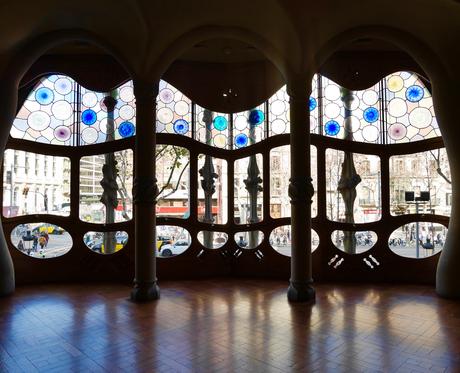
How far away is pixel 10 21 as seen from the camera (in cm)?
470

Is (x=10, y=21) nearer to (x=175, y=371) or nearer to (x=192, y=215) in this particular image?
(x=192, y=215)

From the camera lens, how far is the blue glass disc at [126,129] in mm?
6754

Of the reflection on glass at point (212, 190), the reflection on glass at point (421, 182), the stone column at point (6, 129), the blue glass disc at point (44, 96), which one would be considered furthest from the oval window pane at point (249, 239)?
the blue glass disc at point (44, 96)

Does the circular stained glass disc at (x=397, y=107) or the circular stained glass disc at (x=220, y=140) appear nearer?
the circular stained glass disc at (x=397, y=107)

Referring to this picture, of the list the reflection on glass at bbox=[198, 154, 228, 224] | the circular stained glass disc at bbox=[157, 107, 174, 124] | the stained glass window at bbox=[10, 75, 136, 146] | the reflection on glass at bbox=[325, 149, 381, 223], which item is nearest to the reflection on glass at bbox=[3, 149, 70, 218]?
the stained glass window at bbox=[10, 75, 136, 146]

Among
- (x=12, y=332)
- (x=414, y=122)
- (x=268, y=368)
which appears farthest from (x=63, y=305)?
(x=414, y=122)

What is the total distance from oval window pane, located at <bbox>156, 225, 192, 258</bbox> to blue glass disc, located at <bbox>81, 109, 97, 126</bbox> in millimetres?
2311

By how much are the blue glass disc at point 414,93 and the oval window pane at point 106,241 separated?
Answer: 18.4 feet

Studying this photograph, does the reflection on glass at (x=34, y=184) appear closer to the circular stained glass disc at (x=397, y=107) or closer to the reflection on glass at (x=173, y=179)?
the reflection on glass at (x=173, y=179)

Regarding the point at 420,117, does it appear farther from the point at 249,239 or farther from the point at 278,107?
the point at 249,239

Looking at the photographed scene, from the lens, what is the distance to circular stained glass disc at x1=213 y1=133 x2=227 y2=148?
7.05 metres

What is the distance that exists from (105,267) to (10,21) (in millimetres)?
4054

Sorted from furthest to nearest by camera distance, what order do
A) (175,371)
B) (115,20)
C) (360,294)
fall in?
(360,294) → (115,20) → (175,371)

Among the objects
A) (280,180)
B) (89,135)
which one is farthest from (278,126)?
(89,135)
